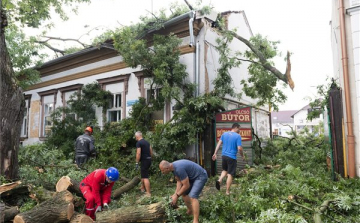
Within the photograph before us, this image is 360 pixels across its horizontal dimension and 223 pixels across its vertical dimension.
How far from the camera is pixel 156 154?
9727 millimetres

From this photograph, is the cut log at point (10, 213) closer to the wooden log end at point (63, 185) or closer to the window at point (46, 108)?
the wooden log end at point (63, 185)

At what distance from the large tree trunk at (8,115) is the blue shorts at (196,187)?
172 inches

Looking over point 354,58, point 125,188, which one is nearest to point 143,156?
point 125,188

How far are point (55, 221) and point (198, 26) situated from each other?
8.41m

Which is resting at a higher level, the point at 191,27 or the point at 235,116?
the point at 191,27

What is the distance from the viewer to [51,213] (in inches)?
184

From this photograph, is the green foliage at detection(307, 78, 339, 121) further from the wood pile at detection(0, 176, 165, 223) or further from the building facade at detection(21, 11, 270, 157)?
the wood pile at detection(0, 176, 165, 223)

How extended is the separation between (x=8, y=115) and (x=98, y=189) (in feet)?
10.00

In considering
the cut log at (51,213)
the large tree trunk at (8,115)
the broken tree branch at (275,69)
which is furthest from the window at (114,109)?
the cut log at (51,213)

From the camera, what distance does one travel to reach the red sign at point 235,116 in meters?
9.98

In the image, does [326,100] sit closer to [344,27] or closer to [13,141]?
[344,27]

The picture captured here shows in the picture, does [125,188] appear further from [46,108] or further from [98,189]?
[46,108]

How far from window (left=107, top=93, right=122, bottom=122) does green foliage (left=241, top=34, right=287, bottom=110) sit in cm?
593

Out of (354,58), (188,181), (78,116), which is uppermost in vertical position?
(354,58)
